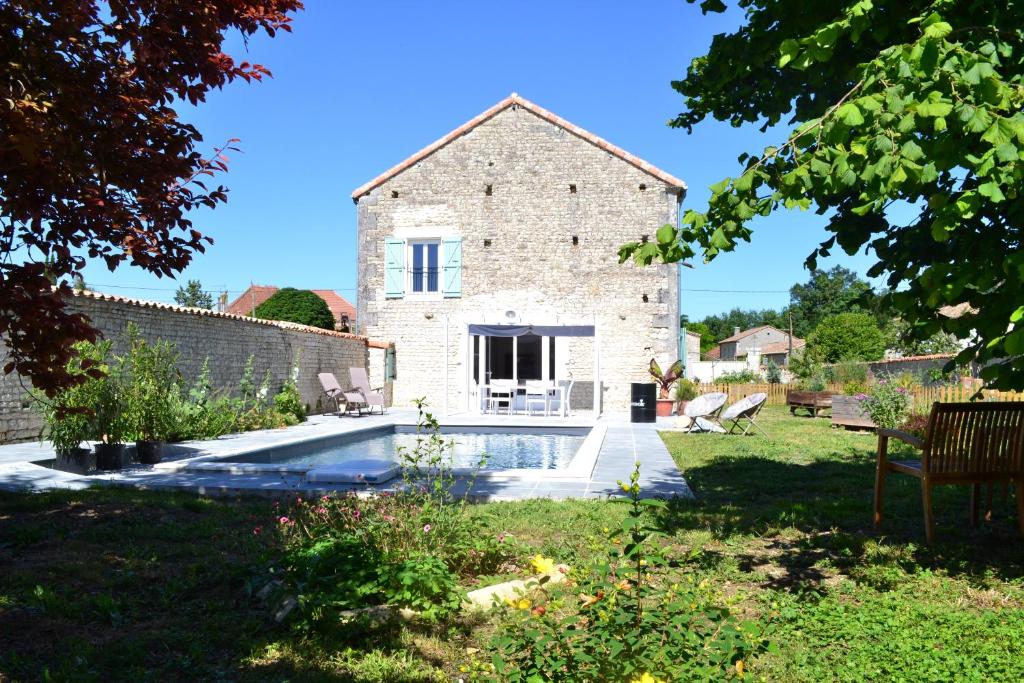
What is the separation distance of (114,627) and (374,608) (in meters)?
1.15

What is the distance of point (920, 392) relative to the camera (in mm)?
13305

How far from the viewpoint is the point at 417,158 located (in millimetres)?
19297

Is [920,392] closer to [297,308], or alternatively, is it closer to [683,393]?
[683,393]

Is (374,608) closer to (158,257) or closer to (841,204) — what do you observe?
(158,257)

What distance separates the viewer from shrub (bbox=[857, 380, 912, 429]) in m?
12.0

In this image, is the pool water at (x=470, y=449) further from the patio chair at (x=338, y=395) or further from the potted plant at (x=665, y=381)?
the potted plant at (x=665, y=381)

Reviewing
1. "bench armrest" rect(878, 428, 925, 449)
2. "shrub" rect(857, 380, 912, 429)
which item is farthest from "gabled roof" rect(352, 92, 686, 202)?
"bench armrest" rect(878, 428, 925, 449)

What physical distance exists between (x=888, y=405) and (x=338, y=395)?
37.4 ft

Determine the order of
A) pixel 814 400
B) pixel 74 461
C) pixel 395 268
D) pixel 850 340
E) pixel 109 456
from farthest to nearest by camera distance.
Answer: pixel 850 340 → pixel 395 268 → pixel 814 400 → pixel 109 456 → pixel 74 461

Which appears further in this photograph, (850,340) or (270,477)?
(850,340)

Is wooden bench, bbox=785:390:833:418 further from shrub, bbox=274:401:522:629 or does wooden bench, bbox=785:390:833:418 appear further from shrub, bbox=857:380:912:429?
shrub, bbox=274:401:522:629

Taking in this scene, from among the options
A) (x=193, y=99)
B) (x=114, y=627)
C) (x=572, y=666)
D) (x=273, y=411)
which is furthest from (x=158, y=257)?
(x=273, y=411)

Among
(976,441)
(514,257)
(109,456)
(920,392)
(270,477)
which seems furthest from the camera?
(514,257)

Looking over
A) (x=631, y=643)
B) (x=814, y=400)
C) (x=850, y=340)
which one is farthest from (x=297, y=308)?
(x=631, y=643)
